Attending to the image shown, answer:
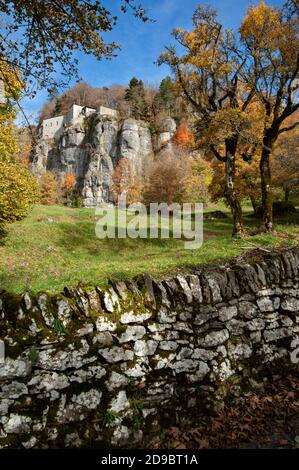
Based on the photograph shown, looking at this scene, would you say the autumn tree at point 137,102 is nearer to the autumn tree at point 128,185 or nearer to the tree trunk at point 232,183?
the autumn tree at point 128,185

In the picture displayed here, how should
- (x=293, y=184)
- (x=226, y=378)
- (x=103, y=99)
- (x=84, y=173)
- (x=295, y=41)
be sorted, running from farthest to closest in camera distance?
(x=103, y=99), (x=84, y=173), (x=293, y=184), (x=295, y=41), (x=226, y=378)

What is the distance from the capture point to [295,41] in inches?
523

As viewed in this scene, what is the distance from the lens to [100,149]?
261 feet

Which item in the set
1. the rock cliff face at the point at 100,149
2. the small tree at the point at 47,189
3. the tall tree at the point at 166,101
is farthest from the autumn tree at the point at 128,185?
the tall tree at the point at 166,101

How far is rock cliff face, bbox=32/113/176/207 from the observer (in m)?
78.1

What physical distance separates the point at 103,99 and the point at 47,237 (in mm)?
100026

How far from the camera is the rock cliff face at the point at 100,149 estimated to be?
7806 cm

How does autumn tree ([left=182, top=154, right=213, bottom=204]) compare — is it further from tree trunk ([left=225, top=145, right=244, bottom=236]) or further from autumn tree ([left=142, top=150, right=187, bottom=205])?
tree trunk ([left=225, top=145, right=244, bottom=236])

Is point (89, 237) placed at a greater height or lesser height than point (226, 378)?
greater

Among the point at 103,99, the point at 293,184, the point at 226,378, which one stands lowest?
the point at 226,378

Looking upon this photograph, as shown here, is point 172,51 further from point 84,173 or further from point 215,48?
point 84,173

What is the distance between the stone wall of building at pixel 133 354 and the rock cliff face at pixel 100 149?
7061cm

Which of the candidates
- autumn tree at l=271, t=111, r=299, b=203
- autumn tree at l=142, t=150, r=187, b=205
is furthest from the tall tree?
autumn tree at l=271, t=111, r=299, b=203

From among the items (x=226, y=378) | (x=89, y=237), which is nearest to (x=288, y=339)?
(x=226, y=378)
